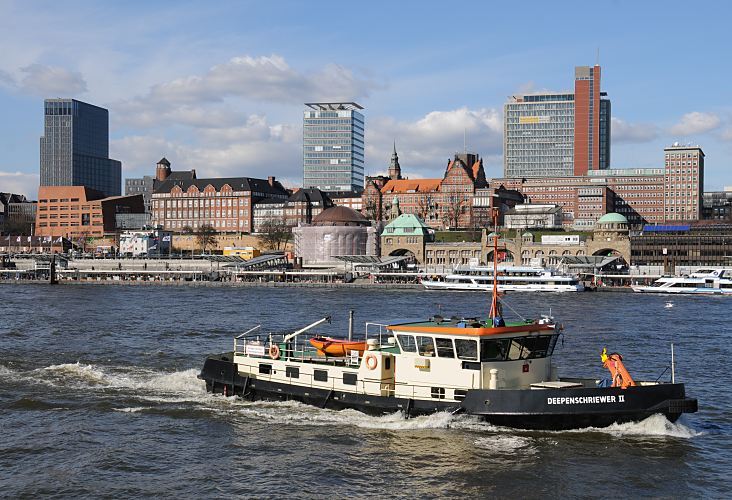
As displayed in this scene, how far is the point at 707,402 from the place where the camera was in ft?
135

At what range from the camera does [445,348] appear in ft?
113

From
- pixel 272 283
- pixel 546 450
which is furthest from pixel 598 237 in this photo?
pixel 546 450

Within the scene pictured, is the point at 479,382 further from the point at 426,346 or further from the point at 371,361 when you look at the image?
the point at 371,361

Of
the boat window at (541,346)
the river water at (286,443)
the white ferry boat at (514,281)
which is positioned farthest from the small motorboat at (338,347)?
the white ferry boat at (514,281)

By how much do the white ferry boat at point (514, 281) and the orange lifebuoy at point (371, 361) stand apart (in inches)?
3791

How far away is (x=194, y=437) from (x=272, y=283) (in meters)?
118

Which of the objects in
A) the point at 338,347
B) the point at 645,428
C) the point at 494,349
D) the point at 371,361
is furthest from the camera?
the point at 338,347

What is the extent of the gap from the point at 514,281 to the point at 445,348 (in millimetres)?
105202

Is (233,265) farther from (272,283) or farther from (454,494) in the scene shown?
(454,494)

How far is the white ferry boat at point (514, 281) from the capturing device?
Answer: 133625mm

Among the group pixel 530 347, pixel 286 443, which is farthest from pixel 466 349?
pixel 286 443

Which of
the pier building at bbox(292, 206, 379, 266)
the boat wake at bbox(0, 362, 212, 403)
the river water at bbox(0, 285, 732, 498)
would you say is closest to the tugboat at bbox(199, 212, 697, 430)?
the river water at bbox(0, 285, 732, 498)

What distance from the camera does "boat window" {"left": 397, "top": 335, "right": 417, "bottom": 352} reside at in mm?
35406

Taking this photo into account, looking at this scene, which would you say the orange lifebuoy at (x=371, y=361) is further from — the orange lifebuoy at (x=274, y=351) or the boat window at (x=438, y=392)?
the orange lifebuoy at (x=274, y=351)
